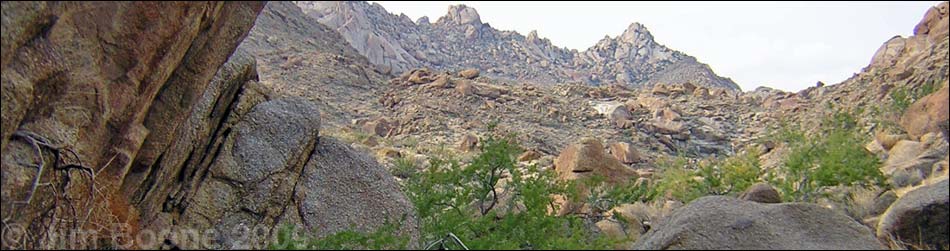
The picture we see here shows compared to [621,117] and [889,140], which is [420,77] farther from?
[889,140]

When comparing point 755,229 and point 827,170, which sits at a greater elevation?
point 755,229

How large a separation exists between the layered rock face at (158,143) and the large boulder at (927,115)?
11.0m

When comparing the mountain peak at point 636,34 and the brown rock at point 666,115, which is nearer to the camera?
the brown rock at point 666,115

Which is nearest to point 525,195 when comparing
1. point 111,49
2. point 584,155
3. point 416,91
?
point 111,49

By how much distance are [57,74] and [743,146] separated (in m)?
26.3

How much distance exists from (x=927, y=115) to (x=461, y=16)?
71311 mm

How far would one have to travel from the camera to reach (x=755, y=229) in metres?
5.40

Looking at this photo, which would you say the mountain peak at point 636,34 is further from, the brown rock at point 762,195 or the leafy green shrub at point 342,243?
the leafy green shrub at point 342,243

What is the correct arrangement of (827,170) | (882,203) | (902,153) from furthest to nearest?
(902,153), (827,170), (882,203)

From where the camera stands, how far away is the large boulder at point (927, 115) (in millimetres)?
14289

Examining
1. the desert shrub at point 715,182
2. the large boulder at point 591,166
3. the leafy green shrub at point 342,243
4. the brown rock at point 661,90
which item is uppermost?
the leafy green shrub at point 342,243

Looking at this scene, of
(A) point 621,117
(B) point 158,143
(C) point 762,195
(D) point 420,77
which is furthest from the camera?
(D) point 420,77

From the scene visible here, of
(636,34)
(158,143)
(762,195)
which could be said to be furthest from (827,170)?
(636,34)

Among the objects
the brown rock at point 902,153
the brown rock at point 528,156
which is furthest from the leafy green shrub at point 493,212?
the brown rock at point 528,156
